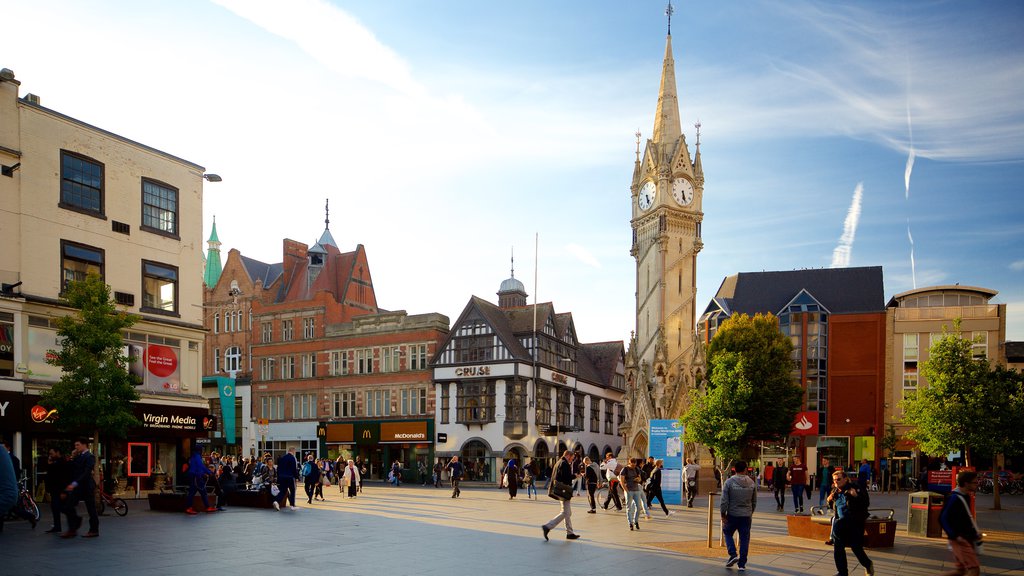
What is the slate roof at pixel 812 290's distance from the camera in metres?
62.2

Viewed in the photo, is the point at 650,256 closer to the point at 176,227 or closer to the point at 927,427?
the point at 927,427

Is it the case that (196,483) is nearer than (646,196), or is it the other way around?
(196,483)

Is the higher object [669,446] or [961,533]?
[961,533]

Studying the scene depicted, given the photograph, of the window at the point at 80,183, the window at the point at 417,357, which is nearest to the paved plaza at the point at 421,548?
the window at the point at 80,183

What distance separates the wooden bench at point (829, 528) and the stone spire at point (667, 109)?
140 feet

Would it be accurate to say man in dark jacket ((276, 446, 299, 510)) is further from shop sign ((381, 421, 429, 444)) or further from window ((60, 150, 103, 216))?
shop sign ((381, 421, 429, 444))

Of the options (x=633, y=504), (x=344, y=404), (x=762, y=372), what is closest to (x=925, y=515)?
(x=633, y=504)

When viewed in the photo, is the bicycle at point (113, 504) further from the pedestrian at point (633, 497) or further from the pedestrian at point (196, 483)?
the pedestrian at point (633, 497)

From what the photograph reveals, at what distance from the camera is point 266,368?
61594 millimetres

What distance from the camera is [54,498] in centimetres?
1662

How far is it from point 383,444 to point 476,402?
7.79 metres

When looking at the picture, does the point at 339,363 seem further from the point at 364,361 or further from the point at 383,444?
the point at 383,444

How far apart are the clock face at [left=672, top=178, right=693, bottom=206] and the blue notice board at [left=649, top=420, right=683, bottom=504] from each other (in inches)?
1255

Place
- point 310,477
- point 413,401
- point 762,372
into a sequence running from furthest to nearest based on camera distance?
point 413,401 → point 762,372 → point 310,477
